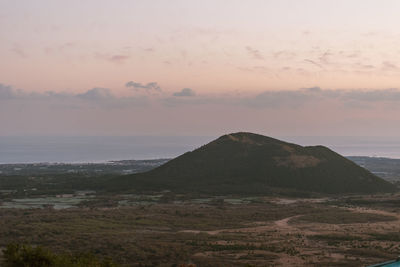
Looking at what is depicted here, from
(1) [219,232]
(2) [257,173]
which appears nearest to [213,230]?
(1) [219,232]

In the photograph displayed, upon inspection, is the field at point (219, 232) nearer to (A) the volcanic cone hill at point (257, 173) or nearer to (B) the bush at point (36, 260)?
(B) the bush at point (36, 260)

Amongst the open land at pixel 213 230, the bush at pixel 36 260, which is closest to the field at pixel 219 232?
the open land at pixel 213 230

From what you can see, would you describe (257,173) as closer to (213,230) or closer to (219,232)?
(213,230)

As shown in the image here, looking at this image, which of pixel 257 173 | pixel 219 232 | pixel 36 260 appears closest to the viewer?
pixel 36 260

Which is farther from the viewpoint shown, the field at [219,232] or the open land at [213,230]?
the open land at [213,230]

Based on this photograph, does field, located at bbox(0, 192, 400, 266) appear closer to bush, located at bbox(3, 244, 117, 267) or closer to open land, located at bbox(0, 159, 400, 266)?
open land, located at bbox(0, 159, 400, 266)
